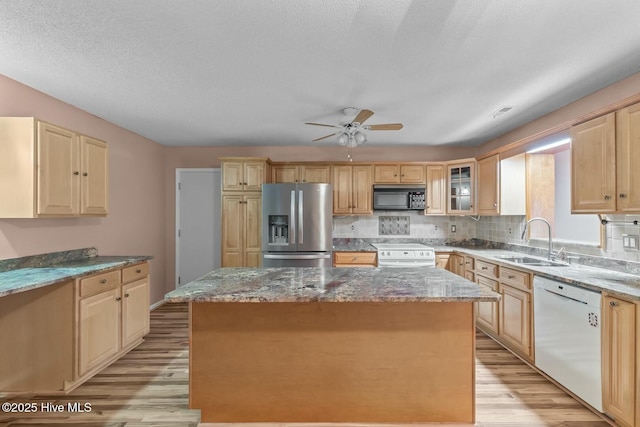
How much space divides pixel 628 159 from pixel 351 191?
9.80 ft

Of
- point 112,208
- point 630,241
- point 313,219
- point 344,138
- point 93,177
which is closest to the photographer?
point 630,241

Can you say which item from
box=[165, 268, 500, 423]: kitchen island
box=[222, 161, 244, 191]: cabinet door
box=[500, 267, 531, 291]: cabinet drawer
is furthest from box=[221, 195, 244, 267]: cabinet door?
box=[500, 267, 531, 291]: cabinet drawer

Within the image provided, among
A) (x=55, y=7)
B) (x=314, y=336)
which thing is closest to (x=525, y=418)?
(x=314, y=336)

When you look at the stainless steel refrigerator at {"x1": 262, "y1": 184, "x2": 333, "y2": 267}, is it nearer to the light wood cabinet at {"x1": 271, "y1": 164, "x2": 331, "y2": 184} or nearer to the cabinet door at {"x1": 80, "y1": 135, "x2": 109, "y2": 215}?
the light wood cabinet at {"x1": 271, "y1": 164, "x2": 331, "y2": 184}

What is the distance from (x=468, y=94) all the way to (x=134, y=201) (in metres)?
4.15

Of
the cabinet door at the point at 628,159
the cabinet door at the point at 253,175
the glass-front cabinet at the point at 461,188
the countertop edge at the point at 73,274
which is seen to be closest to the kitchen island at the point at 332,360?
the countertop edge at the point at 73,274

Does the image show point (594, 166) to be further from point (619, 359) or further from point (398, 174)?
point (398, 174)

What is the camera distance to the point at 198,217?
15.7 ft

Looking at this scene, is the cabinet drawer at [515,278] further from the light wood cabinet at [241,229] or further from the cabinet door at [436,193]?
the light wood cabinet at [241,229]

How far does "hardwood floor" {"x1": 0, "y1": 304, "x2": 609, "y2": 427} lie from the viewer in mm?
2012

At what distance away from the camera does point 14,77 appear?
7.84ft

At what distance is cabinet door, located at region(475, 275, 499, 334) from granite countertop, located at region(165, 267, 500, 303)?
141 centimetres

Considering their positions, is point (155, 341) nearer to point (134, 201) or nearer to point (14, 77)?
point (134, 201)

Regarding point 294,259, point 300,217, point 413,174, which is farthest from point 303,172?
point 413,174
